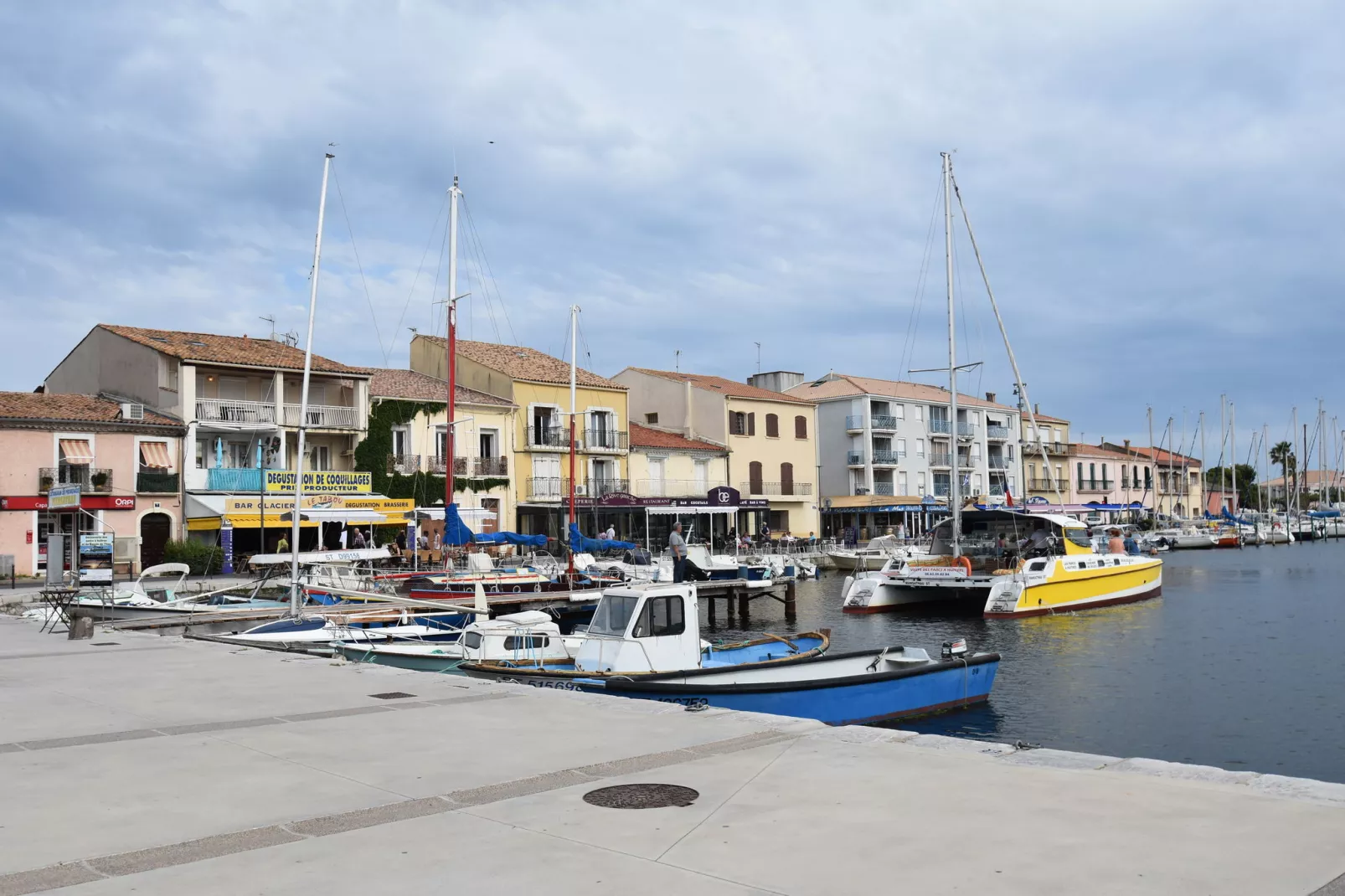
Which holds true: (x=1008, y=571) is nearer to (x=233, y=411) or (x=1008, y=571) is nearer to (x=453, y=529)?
(x=453, y=529)

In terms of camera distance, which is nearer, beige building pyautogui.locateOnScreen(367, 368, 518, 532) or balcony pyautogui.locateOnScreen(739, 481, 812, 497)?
beige building pyautogui.locateOnScreen(367, 368, 518, 532)

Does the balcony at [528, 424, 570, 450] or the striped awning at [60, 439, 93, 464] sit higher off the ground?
the balcony at [528, 424, 570, 450]

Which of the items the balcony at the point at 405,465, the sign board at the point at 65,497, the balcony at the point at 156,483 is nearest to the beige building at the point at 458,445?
the balcony at the point at 405,465

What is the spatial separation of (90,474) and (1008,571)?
107 ft

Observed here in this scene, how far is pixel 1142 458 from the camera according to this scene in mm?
104750

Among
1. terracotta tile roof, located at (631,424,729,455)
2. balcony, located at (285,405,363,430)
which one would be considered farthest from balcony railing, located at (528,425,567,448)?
balcony, located at (285,405,363,430)

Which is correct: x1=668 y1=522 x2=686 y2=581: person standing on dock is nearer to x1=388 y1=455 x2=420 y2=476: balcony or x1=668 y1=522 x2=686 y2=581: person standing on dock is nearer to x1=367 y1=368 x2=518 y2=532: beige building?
x1=367 y1=368 x2=518 y2=532: beige building

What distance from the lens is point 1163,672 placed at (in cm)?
2384

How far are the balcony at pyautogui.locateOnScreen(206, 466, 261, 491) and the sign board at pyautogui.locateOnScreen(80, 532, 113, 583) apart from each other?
8098mm

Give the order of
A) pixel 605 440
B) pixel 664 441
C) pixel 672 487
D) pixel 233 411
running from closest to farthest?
1. pixel 233 411
2. pixel 605 440
3. pixel 672 487
4. pixel 664 441

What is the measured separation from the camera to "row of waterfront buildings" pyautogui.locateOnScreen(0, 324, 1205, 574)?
41.5m

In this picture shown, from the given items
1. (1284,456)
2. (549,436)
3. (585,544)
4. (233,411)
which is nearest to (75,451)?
(233,411)

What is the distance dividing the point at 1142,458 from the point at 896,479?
41692 millimetres

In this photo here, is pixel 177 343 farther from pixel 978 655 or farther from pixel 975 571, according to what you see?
pixel 978 655
